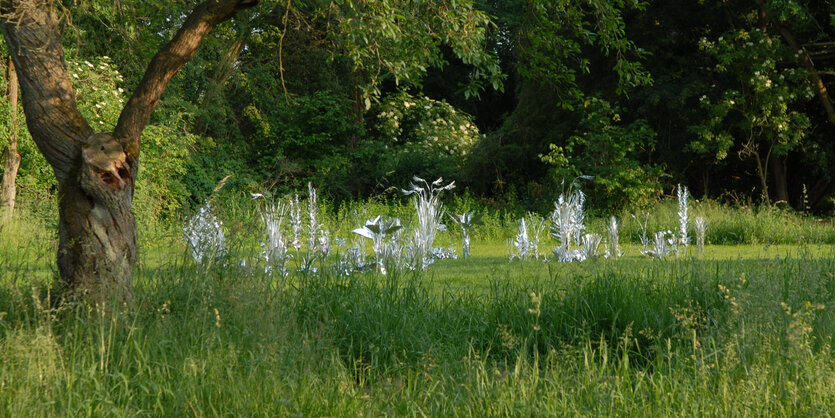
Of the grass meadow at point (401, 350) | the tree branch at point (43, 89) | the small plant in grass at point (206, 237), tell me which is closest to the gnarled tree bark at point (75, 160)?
the tree branch at point (43, 89)

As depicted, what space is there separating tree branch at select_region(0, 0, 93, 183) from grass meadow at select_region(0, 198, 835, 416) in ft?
2.60

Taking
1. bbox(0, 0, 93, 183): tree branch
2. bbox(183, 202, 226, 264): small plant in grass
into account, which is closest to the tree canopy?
bbox(183, 202, 226, 264): small plant in grass

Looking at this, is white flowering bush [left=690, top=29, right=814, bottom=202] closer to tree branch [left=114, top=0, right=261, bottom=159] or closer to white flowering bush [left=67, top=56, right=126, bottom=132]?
white flowering bush [left=67, top=56, right=126, bottom=132]

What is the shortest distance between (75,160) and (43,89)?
465 millimetres

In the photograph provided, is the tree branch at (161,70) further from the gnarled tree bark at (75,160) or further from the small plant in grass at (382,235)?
the small plant in grass at (382,235)

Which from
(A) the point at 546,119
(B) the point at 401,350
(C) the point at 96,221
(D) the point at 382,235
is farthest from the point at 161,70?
(A) the point at 546,119

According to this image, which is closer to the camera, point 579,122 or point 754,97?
point 754,97

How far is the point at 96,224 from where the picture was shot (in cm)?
435

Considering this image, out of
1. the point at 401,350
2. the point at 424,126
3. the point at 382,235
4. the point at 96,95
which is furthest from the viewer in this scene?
the point at 424,126

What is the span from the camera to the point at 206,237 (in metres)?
4.77

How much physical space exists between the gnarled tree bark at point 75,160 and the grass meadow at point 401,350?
0.24 m

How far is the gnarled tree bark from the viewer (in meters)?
4.31

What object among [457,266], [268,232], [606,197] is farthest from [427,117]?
[268,232]

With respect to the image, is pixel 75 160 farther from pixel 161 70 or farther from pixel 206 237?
pixel 206 237
